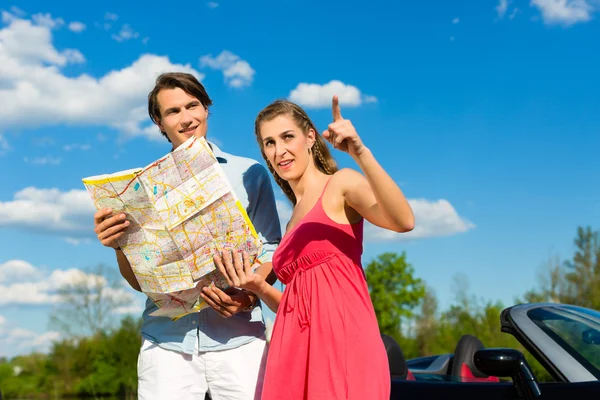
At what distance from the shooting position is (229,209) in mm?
2439

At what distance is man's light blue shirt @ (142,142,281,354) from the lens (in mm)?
2674

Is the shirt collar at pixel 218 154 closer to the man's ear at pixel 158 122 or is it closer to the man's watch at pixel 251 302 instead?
the man's ear at pixel 158 122

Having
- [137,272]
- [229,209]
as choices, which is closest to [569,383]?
[229,209]

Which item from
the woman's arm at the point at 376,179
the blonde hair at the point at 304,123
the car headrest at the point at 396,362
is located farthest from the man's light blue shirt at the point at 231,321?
the car headrest at the point at 396,362

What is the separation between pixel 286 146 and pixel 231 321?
2.51 ft

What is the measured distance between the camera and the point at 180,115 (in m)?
2.79

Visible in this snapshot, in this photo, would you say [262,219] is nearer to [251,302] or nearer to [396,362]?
[251,302]

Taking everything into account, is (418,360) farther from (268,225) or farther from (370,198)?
(370,198)

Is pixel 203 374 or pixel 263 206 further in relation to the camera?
pixel 263 206

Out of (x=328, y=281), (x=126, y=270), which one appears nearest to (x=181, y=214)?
(x=126, y=270)

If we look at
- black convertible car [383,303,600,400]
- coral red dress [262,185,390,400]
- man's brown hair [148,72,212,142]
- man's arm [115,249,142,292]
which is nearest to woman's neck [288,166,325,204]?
coral red dress [262,185,390,400]

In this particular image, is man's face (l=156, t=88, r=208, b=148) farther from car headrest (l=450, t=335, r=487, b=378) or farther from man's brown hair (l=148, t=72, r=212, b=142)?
car headrest (l=450, t=335, r=487, b=378)

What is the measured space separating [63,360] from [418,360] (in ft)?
124

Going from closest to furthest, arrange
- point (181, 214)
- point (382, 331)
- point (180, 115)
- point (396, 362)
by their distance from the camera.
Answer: point (181, 214) → point (180, 115) → point (396, 362) → point (382, 331)
